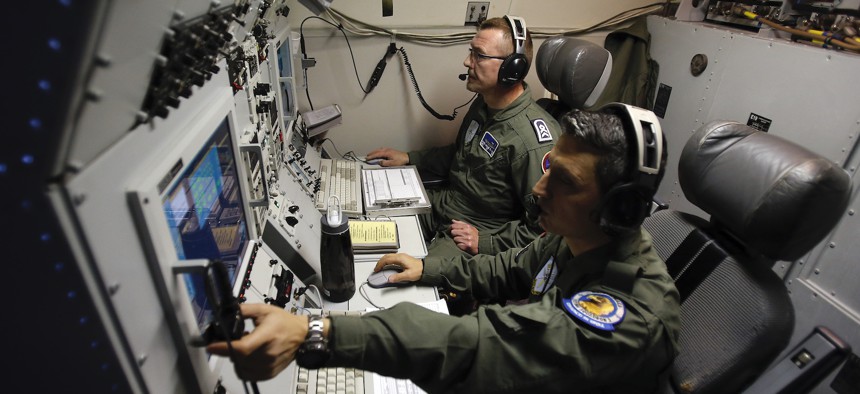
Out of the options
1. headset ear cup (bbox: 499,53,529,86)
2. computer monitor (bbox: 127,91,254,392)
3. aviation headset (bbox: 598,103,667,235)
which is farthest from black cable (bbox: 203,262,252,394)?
headset ear cup (bbox: 499,53,529,86)

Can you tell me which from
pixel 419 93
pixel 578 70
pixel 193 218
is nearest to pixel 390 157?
pixel 419 93

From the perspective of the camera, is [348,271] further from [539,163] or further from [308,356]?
[539,163]

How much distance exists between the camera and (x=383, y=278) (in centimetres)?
138

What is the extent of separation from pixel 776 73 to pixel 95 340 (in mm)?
2431

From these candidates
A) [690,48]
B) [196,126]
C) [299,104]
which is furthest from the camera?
[299,104]

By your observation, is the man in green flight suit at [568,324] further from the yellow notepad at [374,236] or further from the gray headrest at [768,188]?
the yellow notepad at [374,236]

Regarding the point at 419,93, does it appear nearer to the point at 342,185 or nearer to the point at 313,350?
the point at 342,185

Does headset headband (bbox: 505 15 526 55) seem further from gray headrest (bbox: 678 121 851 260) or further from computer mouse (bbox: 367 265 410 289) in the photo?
computer mouse (bbox: 367 265 410 289)

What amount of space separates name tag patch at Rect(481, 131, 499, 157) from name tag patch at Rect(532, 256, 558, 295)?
781 mm

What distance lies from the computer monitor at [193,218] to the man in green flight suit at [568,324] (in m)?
0.07

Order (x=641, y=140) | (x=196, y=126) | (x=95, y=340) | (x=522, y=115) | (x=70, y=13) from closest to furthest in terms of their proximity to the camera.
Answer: (x=70, y=13), (x=95, y=340), (x=196, y=126), (x=641, y=140), (x=522, y=115)

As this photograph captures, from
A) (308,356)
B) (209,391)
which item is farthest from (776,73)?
(209,391)

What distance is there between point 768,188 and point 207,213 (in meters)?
1.10

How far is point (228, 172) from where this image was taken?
846 mm
